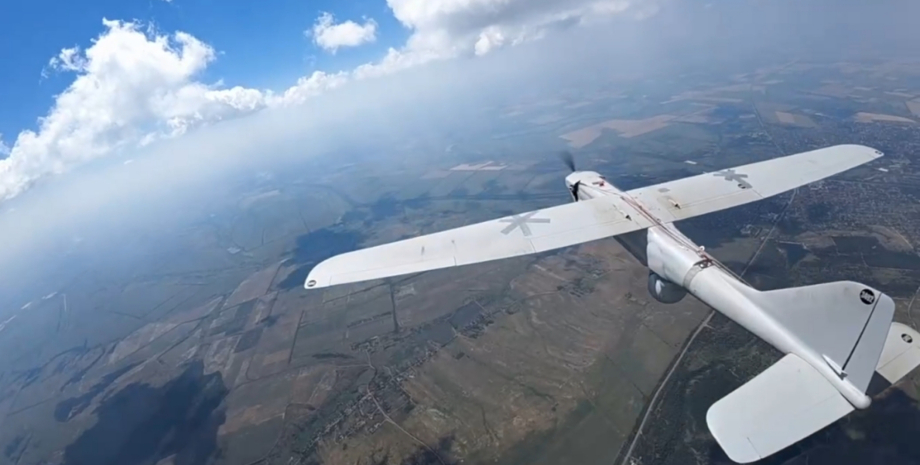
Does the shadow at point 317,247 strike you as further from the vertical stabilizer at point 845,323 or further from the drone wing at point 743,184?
the vertical stabilizer at point 845,323

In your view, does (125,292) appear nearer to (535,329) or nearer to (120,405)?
(120,405)

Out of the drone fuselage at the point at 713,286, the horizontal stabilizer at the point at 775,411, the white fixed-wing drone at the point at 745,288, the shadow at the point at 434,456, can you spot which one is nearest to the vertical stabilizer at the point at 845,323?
the white fixed-wing drone at the point at 745,288

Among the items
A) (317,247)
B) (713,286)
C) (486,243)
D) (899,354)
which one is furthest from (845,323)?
(317,247)

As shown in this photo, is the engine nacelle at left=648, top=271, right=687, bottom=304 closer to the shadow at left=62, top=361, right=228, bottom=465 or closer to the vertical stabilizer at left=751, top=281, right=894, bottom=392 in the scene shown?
the vertical stabilizer at left=751, top=281, right=894, bottom=392

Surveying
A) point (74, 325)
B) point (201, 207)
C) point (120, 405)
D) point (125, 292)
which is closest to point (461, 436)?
point (120, 405)

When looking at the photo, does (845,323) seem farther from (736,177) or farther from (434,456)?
(434,456)
